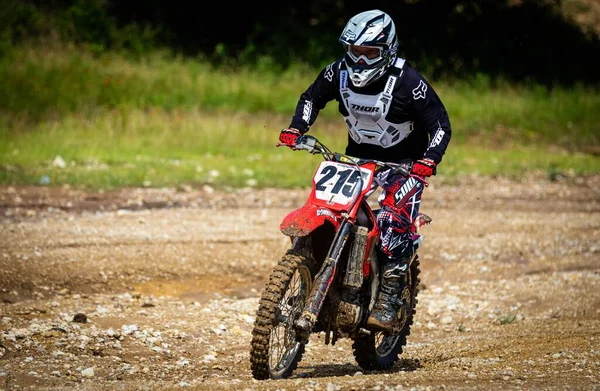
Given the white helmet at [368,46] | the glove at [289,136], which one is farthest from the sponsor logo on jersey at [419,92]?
the glove at [289,136]

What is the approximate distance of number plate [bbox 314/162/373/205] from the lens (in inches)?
234

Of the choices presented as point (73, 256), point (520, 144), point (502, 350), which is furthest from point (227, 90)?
point (502, 350)

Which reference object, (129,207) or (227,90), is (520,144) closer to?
(227,90)

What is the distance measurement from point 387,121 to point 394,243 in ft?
2.81

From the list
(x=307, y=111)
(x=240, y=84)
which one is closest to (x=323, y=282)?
(x=307, y=111)

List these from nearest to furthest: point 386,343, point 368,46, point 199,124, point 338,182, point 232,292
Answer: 1. point 338,182
2. point 368,46
3. point 386,343
4. point 232,292
5. point 199,124

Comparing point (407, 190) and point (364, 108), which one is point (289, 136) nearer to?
point (364, 108)

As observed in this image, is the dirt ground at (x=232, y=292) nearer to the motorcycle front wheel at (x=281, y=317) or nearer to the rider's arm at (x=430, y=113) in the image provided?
the motorcycle front wheel at (x=281, y=317)

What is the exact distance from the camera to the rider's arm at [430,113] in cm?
645

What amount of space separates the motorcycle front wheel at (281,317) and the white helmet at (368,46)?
52.3 inches

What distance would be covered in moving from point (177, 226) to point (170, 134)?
6809mm

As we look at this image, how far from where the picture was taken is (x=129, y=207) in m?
12.7

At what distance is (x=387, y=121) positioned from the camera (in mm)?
6559

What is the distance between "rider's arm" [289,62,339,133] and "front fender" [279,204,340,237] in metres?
0.95
